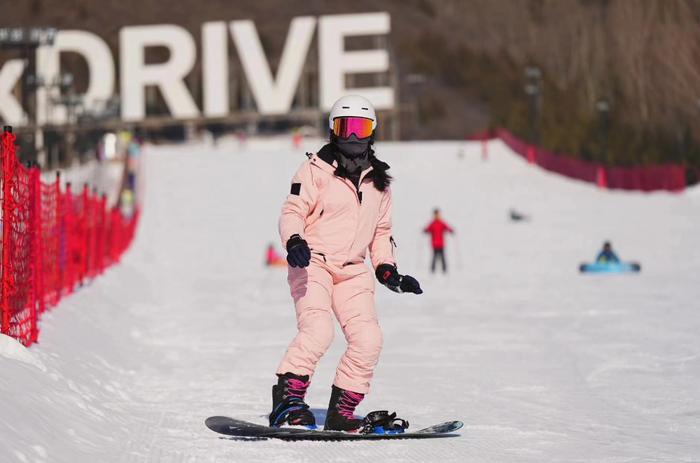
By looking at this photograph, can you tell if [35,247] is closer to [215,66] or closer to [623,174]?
[623,174]

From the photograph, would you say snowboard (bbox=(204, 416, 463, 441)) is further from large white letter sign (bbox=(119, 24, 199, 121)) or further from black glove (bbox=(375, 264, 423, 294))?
large white letter sign (bbox=(119, 24, 199, 121))

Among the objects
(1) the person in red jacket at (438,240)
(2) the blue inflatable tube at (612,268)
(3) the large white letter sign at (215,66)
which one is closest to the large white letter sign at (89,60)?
(3) the large white letter sign at (215,66)

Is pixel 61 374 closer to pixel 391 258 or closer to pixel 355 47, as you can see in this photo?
pixel 391 258

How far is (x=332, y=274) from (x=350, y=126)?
0.69 meters

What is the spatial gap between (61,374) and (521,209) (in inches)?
1313

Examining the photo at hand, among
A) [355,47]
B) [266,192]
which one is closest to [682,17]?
[266,192]

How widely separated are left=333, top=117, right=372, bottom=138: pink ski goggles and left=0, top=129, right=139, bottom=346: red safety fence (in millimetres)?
2501

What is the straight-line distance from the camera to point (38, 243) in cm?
1009

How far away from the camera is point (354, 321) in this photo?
6664mm

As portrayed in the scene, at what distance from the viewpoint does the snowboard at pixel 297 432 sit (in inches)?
254

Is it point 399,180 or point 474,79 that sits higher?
point 474,79

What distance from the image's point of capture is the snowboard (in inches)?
254

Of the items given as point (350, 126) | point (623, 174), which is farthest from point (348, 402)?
point (623, 174)

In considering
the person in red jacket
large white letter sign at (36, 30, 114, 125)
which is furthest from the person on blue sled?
large white letter sign at (36, 30, 114, 125)
